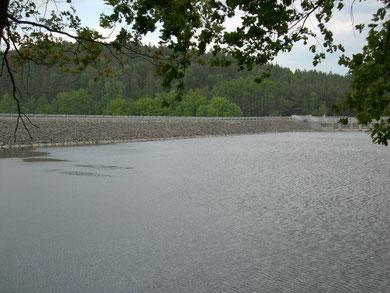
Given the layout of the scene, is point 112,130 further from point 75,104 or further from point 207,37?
point 75,104

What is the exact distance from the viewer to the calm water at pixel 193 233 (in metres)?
8.76

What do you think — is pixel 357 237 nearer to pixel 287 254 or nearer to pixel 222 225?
pixel 287 254

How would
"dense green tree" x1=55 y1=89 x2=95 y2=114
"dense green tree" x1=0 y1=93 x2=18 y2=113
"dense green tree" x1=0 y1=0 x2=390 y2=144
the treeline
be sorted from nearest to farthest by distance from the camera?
"dense green tree" x1=0 y1=0 x2=390 y2=144
the treeline
"dense green tree" x1=0 y1=93 x2=18 y2=113
"dense green tree" x1=55 y1=89 x2=95 y2=114

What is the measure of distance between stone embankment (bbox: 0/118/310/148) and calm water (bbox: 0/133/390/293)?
24500mm

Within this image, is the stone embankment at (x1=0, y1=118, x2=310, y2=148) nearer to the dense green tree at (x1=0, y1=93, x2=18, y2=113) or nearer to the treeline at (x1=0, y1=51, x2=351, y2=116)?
the treeline at (x1=0, y1=51, x2=351, y2=116)

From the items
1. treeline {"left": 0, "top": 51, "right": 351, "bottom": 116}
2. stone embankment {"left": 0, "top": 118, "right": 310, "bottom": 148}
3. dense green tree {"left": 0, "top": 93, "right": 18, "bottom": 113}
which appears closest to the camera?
stone embankment {"left": 0, "top": 118, "right": 310, "bottom": 148}

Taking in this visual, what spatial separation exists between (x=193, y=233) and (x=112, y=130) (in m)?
47.9

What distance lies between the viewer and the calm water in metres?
8.76

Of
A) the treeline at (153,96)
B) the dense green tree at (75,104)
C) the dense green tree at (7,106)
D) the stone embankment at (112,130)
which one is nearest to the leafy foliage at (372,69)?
the stone embankment at (112,130)

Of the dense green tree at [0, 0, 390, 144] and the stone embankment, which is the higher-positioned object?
the dense green tree at [0, 0, 390, 144]

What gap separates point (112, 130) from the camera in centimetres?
5847

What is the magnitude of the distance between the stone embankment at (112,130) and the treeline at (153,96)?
91.1ft

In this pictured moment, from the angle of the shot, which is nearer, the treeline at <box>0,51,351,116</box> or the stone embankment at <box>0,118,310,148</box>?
the stone embankment at <box>0,118,310,148</box>

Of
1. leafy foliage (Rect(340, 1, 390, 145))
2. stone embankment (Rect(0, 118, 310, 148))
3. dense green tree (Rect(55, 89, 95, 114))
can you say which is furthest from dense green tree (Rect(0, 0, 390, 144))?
dense green tree (Rect(55, 89, 95, 114))
